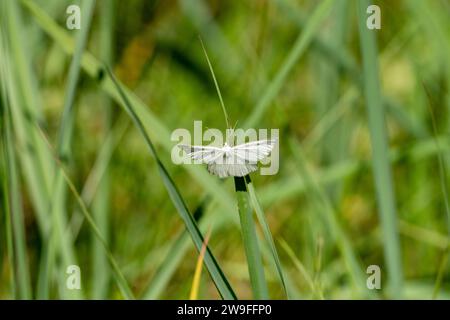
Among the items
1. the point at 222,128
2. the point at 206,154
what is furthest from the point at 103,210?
the point at 206,154

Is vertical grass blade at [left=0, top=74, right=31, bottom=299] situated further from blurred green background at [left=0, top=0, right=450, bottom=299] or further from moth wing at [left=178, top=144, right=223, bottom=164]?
moth wing at [left=178, top=144, right=223, bottom=164]

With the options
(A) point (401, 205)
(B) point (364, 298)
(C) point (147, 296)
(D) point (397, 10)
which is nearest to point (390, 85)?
(D) point (397, 10)

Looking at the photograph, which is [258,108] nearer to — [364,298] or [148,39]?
[364,298]

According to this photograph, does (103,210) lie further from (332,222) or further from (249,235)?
(249,235)

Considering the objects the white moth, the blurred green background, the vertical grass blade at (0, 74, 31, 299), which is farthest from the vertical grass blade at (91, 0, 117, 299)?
the white moth

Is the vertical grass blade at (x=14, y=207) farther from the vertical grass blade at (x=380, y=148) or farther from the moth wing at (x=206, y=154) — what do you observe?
the vertical grass blade at (x=380, y=148)

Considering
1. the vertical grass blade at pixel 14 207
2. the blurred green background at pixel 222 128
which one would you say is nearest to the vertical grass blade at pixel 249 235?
the blurred green background at pixel 222 128
